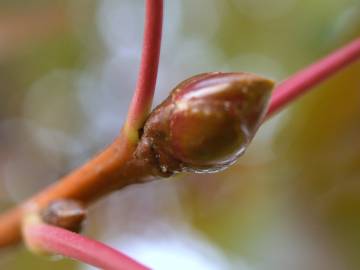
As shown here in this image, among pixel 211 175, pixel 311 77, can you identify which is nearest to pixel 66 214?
pixel 311 77

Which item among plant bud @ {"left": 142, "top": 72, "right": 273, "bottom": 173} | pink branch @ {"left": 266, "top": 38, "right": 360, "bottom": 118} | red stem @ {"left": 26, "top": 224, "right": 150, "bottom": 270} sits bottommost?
red stem @ {"left": 26, "top": 224, "right": 150, "bottom": 270}

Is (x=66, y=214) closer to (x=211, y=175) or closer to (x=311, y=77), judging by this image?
(x=311, y=77)

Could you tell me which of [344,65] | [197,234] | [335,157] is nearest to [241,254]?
[197,234]

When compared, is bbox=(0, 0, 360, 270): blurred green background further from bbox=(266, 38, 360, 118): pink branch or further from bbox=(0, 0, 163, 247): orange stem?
bbox=(266, 38, 360, 118): pink branch

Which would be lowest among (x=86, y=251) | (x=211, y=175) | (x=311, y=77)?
(x=86, y=251)

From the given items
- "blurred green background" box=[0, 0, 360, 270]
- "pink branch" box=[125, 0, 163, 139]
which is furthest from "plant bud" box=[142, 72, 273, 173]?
"blurred green background" box=[0, 0, 360, 270]

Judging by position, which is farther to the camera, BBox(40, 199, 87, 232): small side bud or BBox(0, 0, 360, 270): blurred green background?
BBox(0, 0, 360, 270): blurred green background

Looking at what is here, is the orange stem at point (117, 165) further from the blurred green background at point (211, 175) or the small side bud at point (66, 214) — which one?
the blurred green background at point (211, 175)
